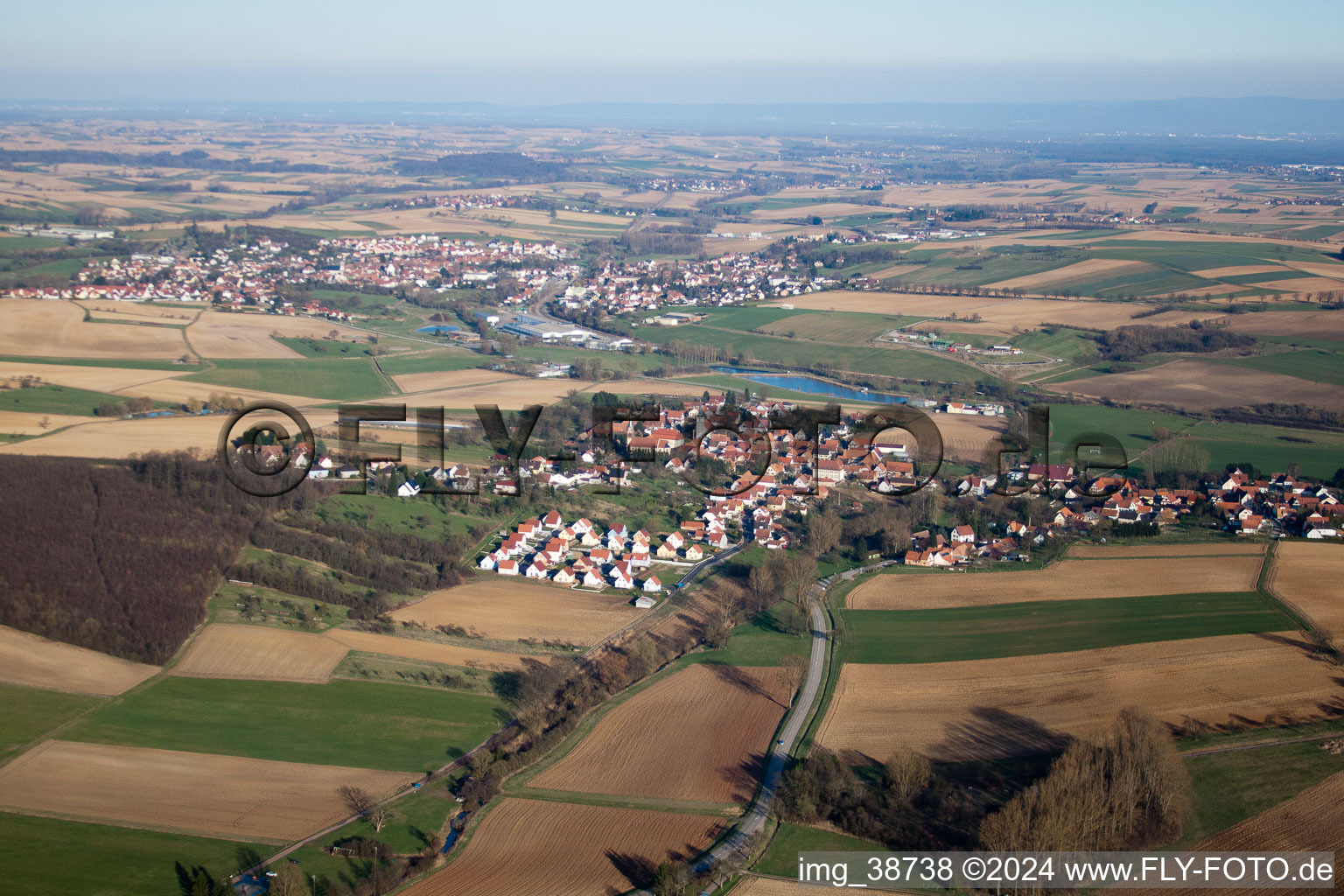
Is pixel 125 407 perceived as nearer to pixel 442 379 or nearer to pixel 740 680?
pixel 442 379

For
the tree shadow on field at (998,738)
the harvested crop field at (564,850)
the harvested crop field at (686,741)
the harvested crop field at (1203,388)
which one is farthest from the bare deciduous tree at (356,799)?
the harvested crop field at (1203,388)

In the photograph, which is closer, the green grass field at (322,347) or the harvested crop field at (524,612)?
the harvested crop field at (524,612)

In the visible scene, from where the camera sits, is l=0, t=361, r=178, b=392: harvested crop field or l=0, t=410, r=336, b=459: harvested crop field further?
l=0, t=361, r=178, b=392: harvested crop field

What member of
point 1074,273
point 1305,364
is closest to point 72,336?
point 1305,364

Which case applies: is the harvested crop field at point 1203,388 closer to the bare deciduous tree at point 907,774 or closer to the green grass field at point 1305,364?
the green grass field at point 1305,364

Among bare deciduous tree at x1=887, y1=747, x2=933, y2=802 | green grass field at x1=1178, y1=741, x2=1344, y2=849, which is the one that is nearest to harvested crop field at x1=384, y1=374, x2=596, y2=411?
bare deciduous tree at x1=887, y1=747, x2=933, y2=802

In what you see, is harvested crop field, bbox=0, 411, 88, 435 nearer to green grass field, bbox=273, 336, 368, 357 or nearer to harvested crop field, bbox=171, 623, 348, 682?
green grass field, bbox=273, 336, 368, 357
